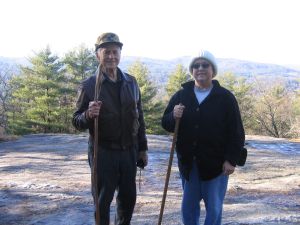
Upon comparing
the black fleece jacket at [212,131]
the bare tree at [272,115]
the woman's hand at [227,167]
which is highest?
the black fleece jacket at [212,131]

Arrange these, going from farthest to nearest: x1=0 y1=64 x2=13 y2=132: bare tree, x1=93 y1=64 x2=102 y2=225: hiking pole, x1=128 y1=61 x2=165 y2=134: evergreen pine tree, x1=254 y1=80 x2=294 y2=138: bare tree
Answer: x1=254 y1=80 x2=294 y2=138: bare tree
x1=0 y1=64 x2=13 y2=132: bare tree
x1=128 y1=61 x2=165 y2=134: evergreen pine tree
x1=93 y1=64 x2=102 y2=225: hiking pole

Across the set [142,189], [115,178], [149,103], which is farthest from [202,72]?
[149,103]

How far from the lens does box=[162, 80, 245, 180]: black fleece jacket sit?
3.29 metres

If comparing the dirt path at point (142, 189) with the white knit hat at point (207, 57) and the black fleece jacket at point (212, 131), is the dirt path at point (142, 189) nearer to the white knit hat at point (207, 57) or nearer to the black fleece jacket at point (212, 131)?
the black fleece jacket at point (212, 131)

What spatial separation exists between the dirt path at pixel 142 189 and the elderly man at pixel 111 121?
5.95ft

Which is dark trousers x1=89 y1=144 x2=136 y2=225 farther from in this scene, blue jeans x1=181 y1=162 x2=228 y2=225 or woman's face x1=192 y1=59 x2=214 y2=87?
woman's face x1=192 y1=59 x2=214 y2=87

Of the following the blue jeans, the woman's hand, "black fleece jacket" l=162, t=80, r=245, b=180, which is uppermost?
"black fleece jacket" l=162, t=80, r=245, b=180

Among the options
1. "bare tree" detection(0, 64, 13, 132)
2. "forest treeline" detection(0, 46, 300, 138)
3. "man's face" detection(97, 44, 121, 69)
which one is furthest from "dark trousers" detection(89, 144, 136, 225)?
"bare tree" detection(0, 64, 13, 132)

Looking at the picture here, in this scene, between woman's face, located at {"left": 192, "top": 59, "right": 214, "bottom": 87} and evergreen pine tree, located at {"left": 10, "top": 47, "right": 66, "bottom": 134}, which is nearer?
woman's face, located at {"left": 192, "top": 59, "right": 214, "bottom": 87}

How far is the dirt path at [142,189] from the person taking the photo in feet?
17.7

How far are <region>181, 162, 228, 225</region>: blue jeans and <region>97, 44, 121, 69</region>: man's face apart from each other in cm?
106

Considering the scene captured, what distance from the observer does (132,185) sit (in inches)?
143

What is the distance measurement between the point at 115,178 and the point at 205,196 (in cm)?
76

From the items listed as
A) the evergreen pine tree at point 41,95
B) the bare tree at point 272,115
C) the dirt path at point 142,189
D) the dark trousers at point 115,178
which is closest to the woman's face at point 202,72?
the dark trousers at point 115,178
